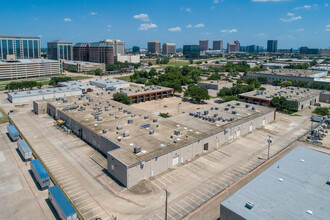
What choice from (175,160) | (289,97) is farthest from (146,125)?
(289,97)

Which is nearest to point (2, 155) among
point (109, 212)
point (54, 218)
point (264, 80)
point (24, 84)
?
point (54, 218)

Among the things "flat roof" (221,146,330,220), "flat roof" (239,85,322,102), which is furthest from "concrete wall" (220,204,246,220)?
"flat roof" (239,85,322,102)

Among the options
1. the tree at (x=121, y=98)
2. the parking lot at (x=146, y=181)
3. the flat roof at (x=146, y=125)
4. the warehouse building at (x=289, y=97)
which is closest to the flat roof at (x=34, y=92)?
the flat roof at (x=146, y=125)

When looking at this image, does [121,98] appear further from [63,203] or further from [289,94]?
[289,94]

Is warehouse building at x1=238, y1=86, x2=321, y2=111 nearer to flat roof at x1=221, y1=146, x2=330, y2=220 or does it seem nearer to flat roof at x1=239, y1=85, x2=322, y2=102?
flat roof at x1=239, y1=85, x2=322, y2=102

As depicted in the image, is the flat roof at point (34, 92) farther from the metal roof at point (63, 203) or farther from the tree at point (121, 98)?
the metal roof at point (63, 203)

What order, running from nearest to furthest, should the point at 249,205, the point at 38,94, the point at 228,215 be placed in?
the point at 249,205
the point at 228,215
the point at 38,94

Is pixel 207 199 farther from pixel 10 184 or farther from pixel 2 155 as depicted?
pixel 2 155
